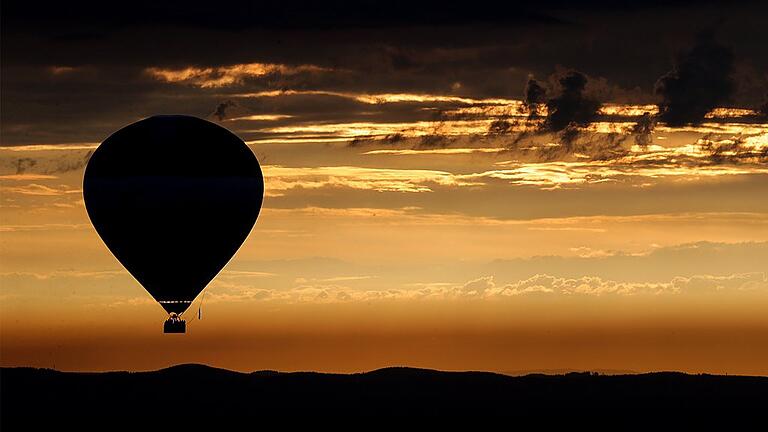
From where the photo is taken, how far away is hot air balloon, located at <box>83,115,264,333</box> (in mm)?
95938

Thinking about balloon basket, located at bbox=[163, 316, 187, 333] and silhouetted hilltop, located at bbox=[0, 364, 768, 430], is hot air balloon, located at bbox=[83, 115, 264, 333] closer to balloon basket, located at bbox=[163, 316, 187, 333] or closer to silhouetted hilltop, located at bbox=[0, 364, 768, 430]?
balloon basket, located at bbox=[163, 316, 187, 333]

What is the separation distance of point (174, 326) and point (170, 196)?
7858 mm

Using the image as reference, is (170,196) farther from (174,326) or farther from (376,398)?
(376,398)

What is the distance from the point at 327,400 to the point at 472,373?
70.9 feet

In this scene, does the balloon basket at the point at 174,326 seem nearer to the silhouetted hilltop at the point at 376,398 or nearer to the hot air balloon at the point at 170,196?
the hot air balloon at the point at 170,196

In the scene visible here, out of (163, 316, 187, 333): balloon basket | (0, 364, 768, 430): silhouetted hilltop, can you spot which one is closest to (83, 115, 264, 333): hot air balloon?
(163, 316, 187, 333): balloon basket

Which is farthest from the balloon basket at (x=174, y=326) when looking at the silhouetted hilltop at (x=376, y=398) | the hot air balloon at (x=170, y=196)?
the silhouetted hilltop at (x=376, y=398)

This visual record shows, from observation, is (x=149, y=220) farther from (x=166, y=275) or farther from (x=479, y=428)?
(x=479, y=428)

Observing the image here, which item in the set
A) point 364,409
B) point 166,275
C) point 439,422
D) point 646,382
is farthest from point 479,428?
point 166,275

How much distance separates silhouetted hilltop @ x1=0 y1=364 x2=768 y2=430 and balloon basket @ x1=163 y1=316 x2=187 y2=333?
5408cm

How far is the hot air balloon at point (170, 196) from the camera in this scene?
95938mm

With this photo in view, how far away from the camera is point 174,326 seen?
9219cm

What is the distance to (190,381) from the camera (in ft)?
564

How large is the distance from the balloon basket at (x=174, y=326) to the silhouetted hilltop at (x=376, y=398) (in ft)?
177
